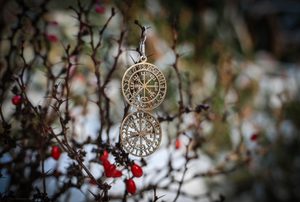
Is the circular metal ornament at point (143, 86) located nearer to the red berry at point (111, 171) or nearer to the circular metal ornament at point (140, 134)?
the circular metal ornament at point (140, 134)

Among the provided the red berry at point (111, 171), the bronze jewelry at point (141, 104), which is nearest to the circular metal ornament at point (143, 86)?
the bronze jewelry at point (141, 104)

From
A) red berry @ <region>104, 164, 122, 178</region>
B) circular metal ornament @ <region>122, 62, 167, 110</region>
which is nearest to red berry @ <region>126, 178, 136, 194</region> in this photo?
red berry @ <region>104, 164, 122, 178</region>

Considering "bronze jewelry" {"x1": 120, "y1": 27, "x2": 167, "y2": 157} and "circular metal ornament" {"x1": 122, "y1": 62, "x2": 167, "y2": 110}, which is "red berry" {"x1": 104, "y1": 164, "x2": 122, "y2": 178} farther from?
"circular metal ornament" {"x1": 122, "y1": 62, "x2": 167, "y2": 110}

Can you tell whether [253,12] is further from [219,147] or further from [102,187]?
[102,187]

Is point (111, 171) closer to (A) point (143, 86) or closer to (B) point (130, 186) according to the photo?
(B) point (130, 186)

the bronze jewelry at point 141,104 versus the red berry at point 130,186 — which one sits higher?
the bronze jewelry at point 141,104

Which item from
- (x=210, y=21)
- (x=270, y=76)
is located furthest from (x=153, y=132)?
(x=270, y=76)
